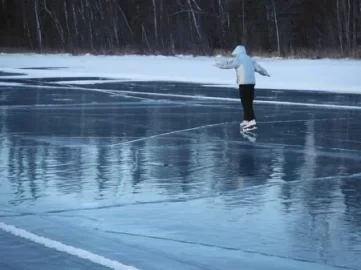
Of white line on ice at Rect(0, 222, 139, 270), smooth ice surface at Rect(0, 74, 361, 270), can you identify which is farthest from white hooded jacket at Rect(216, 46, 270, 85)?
white line on ice at Rect(0, 222, 139, 270)

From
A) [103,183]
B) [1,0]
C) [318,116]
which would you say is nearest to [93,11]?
[1,0]

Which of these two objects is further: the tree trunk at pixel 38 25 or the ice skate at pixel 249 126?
the tree trunk at pixel 38 25

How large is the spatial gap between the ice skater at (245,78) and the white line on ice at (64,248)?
9.81m

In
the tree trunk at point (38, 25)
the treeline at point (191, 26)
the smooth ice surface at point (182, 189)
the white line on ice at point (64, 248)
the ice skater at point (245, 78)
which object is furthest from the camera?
the tree trunk at point (38, 25)

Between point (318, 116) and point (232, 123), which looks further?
point (318, 116)

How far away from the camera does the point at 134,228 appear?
29.8 feet

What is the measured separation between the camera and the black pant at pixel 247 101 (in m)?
18.7

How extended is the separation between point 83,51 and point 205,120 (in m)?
63.2

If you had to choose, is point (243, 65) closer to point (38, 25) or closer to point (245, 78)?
point (245, 78)

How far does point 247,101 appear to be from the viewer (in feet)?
61.6

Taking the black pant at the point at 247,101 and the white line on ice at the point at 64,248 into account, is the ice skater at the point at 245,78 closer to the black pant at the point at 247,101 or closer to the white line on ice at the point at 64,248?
the black pant at the point at 247,101

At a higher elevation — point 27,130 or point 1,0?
point 1,0

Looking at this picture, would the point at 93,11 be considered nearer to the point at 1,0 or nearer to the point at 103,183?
the point at 1,0

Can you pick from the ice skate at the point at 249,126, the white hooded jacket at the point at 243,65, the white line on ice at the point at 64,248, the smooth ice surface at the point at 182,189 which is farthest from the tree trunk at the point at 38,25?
the white line on ice at the point at 64,248
